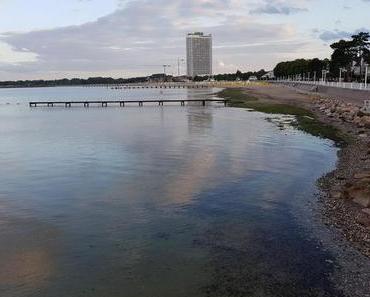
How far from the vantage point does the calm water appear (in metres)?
10.8

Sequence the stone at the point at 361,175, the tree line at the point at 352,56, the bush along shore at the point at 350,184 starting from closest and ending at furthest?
the bush along shore at the point at 350,184 < the stone at the point at 361,175 < the tree line at the point at 352,56

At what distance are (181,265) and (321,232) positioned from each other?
4.40 m

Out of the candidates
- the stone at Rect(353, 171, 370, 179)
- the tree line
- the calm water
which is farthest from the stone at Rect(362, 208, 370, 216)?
the tree line

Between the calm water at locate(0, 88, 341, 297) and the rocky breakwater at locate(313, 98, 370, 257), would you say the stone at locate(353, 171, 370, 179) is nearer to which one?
the rocky breakwater at locate(313, 98, 370, 257)

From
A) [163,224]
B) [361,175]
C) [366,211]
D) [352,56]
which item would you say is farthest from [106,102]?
[366,211]

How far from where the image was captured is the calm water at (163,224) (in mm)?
10797

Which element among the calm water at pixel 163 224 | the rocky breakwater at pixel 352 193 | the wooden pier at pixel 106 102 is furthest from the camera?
the wooden pier at pixel 106 102

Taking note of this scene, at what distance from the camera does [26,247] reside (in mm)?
13062

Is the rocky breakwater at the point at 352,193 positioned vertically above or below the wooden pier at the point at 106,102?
above

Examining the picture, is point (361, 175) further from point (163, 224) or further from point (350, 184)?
point (163, 224)

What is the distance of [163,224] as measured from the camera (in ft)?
48.5

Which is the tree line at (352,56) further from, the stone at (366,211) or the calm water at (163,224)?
the stone at (366,211)

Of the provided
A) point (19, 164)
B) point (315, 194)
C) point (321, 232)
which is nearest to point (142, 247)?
point (321, 232)

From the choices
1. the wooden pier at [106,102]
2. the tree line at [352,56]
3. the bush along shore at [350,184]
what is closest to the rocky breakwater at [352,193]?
the bush along shore at [350,184]
